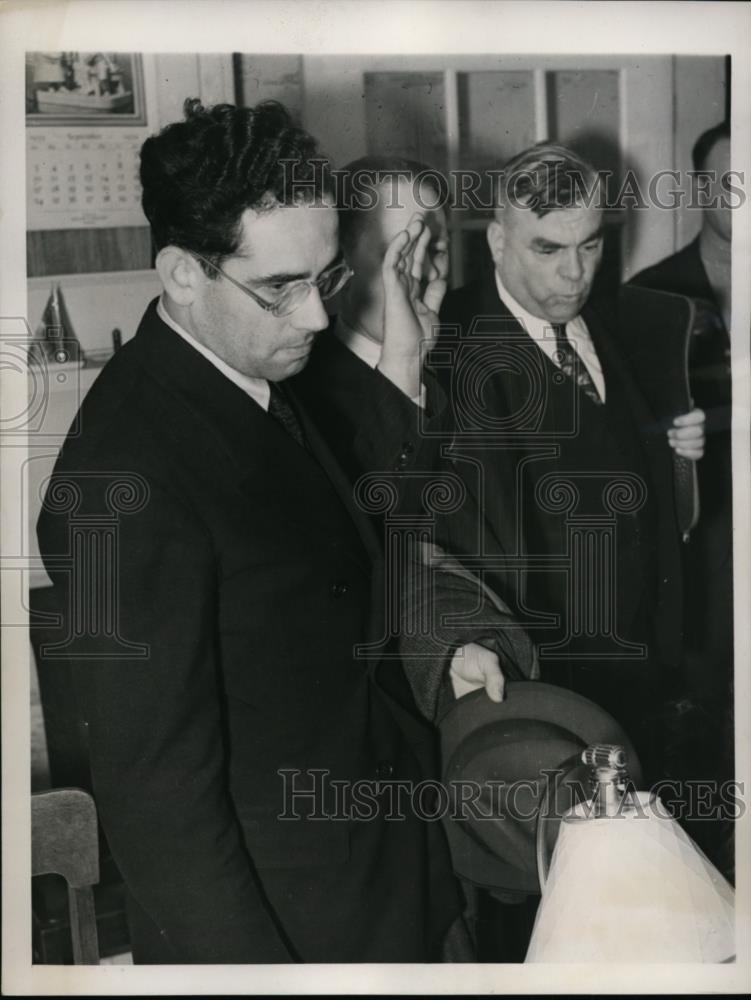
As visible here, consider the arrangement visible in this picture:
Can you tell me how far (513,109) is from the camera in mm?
1215

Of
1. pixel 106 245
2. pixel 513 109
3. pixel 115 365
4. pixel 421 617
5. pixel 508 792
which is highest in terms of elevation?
pixel 513 109

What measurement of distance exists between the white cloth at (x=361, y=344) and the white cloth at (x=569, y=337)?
147 mm

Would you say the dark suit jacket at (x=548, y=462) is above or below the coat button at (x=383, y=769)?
above

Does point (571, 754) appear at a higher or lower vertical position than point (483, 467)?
lower

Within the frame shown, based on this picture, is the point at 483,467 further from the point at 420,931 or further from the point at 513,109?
the point at 420,931

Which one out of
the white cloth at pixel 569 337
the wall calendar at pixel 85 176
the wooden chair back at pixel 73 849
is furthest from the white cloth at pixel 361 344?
the wooden chair back at pixel 73 849

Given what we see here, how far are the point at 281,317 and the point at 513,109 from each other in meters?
0.36

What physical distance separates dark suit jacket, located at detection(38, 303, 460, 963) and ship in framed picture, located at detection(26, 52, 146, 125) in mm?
252

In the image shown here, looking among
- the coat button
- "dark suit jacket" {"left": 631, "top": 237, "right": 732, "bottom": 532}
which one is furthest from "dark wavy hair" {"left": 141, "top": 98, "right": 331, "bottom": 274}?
the coat button

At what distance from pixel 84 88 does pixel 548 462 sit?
0.69 meters

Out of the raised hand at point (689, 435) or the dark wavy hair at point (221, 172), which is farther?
the raised hand at point (689, 435)

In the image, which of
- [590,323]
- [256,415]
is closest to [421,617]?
[256,415]

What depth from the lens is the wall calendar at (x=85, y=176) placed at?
1.19m

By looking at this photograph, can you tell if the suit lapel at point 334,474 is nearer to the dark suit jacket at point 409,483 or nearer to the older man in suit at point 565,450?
the dark suit jacket at point 409,483
